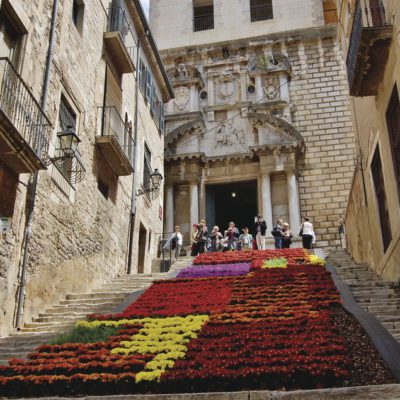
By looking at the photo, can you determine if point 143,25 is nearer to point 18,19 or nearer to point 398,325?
point 18,19

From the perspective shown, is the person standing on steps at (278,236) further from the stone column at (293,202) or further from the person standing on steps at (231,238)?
the stone column at (293,202)

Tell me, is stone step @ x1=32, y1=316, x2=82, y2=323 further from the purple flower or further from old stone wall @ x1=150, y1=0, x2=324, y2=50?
old stone wall @ x1=150, y1=0, x2=324, y2=50

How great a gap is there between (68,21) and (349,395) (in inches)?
499

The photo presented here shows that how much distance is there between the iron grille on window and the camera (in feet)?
104

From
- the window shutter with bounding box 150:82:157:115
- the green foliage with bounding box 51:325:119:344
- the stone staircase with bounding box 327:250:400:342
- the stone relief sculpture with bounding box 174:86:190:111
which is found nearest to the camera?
the green foliage with bounding box 51:325:119:344

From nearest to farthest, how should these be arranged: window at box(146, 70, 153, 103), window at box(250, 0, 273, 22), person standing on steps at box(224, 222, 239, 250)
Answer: person standing on steps at box(224, 222, 239, 250), window at box(146, 70, 153, 103), window at box(250, 0, 273, 22)

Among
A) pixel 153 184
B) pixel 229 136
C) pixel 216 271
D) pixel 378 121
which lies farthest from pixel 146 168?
Answer: pixel 378 121

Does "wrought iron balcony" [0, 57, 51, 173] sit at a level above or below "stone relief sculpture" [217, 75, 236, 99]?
below

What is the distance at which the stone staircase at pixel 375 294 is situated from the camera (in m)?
9.51

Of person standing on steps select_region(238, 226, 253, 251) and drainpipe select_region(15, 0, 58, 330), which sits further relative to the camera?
person standing on steps select_region(238, 226, 253, 251)

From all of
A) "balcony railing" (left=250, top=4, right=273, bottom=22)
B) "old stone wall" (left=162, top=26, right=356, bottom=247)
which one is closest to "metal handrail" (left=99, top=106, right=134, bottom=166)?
"old stone wall" (left=162, top=26, right=356, bottom=247)

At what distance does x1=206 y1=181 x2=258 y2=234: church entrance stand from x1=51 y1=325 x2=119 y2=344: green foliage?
16.2m

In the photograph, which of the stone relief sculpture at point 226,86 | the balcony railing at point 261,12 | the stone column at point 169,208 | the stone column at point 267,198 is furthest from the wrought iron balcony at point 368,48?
the balcony railing at point 261,12

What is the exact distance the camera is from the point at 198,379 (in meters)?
6.86
